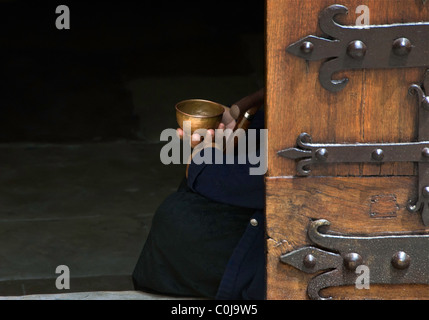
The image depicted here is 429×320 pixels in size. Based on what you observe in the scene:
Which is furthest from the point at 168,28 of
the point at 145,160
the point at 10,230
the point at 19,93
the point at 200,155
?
the point at 200,155

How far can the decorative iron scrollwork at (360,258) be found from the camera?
71.0 inches

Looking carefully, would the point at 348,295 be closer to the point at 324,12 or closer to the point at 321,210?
the point at 321,210

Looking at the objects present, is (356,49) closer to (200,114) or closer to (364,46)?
(364,46)

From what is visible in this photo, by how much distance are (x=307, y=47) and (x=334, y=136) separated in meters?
0.21

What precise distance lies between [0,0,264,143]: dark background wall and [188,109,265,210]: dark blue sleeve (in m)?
2.97

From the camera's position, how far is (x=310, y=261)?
181 cm

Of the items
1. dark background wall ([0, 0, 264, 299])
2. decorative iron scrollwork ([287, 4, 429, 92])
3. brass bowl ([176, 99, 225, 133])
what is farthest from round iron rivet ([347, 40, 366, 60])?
dark background wall ([0, 0, 264, 299])

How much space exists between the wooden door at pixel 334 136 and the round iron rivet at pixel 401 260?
5cm

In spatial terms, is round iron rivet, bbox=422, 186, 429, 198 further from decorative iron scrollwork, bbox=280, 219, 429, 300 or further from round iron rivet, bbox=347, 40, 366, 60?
round iron rivet, bbox=347, 40, 366, 60

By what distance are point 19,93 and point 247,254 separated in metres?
4.15

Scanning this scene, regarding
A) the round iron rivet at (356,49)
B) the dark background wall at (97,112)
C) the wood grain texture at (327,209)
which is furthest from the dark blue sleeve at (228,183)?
the dark background wall at (97,112)

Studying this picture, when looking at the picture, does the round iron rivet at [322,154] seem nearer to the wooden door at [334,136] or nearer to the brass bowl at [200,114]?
the wooden door at [334,136]

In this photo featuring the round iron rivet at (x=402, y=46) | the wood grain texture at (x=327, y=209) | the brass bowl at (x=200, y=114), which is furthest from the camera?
the brass bowl at (x=200, y=114)

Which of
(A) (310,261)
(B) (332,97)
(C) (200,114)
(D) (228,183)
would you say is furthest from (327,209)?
(C) (200,114)
